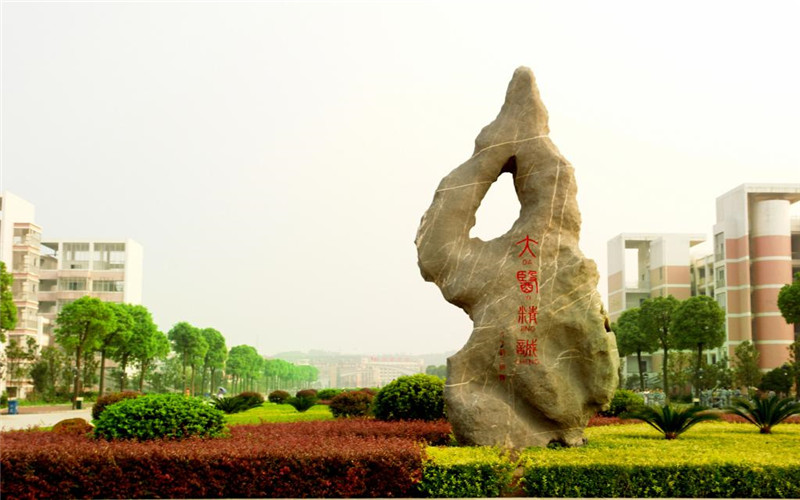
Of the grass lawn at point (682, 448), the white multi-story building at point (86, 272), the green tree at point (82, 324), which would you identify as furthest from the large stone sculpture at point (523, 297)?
the white multi-story building at point (86, 272)

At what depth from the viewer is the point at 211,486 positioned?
774 centimetres

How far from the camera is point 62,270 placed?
63.3m

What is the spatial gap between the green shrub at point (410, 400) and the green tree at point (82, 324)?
2570cm

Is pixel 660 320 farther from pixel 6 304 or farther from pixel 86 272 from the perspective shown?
pixel 86 272

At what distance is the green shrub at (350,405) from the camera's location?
54.4 feet

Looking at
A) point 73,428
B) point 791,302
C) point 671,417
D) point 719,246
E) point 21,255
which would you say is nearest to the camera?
point 73,428

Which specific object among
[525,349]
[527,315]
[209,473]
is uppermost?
[527,315]

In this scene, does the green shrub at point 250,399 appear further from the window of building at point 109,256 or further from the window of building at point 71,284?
the window of building at point 109,256

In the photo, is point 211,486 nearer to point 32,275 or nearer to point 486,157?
point 486,157

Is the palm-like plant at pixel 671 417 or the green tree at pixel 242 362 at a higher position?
the palm-like plant at pixel 671 417

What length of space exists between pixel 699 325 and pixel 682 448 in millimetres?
27134

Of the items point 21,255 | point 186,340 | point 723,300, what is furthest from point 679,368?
point 21,255

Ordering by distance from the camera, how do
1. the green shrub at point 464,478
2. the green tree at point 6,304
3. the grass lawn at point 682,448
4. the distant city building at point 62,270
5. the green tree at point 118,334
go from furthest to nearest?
1. the distant city building at point 62,270
2. the green tree at point 118,334
3. the green tree at point 6,304
4. the grass lawn at point 682,448
5. the green shrub at point 464,478

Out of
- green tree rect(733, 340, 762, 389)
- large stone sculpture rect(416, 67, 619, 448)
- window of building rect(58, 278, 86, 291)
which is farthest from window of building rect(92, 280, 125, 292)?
large stone sculpture rect(416, 67, 619, 448)
